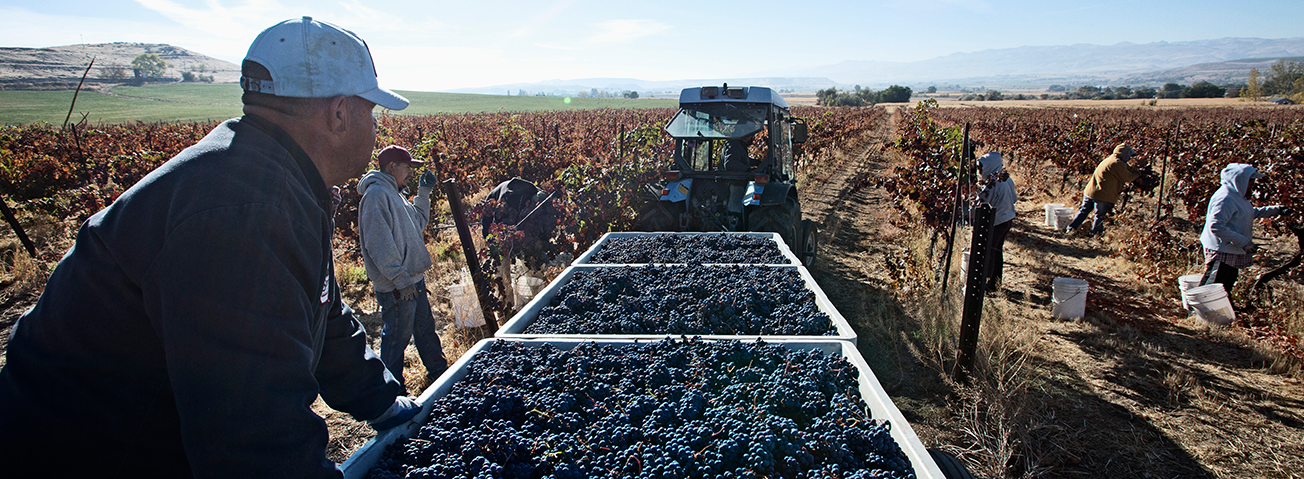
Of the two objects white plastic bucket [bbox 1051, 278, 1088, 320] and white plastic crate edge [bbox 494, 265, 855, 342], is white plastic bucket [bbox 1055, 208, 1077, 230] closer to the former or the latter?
white plastic bucket [bbox 1051, 278, 1088, 320]

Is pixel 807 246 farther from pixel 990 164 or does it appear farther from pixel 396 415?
pixel 396 415

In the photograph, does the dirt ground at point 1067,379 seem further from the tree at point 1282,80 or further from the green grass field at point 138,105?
the tree at point 1282,80

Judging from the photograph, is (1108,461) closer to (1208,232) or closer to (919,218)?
(1208,232)

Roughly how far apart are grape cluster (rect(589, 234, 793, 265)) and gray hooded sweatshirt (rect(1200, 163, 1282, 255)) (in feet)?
13.0

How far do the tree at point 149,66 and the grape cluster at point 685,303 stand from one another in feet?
405

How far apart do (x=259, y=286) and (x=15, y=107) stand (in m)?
76.0

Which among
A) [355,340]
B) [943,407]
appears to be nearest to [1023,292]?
[943,407]

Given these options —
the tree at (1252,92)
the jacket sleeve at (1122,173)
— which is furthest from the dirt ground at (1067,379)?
the tree at (1252,92)

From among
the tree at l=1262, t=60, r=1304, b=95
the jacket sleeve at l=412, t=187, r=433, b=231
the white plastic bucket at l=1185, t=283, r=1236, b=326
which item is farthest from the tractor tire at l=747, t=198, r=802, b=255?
the tree at l=1262, t=60, r=1304, b=95

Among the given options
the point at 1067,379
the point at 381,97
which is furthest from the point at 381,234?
the point at 1067,379

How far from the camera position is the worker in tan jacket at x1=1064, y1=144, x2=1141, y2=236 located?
7.86 metres

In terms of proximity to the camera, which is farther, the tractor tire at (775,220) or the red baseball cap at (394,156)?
the tractor tire at (775,220)

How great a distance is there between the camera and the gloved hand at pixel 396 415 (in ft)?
6.00

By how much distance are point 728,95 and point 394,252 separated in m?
3.96
